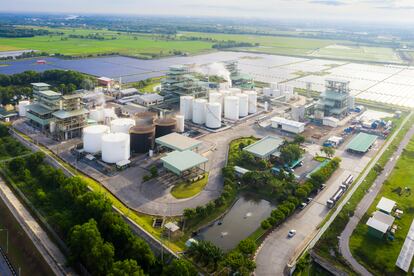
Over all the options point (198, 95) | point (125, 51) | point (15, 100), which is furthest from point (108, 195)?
point (125, 51)

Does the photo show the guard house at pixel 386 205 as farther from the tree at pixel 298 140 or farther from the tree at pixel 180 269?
the tree at pixel 180 269

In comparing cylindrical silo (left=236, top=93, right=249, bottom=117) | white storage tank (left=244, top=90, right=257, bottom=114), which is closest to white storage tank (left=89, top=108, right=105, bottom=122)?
cylindrical silo (left=236, top=93, right=249, bottom=117)

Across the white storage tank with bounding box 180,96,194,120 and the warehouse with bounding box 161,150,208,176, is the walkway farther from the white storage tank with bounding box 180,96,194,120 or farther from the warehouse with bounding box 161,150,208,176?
the white storage tank with bounding box 180,96,194,120

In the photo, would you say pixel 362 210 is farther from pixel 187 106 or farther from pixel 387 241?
pixel 187 106

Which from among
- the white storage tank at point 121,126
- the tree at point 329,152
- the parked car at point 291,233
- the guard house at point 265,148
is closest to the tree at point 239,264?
the parked car at point 291,233

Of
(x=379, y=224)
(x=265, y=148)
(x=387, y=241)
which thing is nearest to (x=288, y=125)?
(x=265, y=148)
